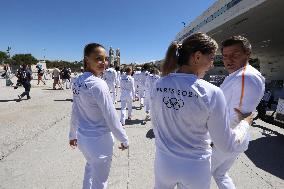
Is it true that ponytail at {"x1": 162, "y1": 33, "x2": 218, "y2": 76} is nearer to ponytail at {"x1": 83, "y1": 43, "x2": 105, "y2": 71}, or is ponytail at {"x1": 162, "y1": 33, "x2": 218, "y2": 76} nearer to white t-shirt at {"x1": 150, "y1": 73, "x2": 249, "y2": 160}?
white t-shirt at {"x1": 150, "y1": 73, "x2": 249, "y2": 160}

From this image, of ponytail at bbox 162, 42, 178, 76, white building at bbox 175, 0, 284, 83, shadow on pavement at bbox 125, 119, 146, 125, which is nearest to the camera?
ponytail at bbox 162, 42, 178, 76

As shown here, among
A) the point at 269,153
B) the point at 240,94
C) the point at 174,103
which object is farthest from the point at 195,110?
the point at 269,153

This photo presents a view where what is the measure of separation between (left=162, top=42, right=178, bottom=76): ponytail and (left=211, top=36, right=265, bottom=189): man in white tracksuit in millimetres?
863

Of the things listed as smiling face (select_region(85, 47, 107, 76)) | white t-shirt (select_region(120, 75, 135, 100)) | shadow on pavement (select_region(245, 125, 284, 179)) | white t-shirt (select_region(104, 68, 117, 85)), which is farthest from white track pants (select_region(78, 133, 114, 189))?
white t-shirt (select_region(104, 68, 117, 85))

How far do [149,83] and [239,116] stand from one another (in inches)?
383

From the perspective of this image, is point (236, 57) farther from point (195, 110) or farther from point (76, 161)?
point (76, 161)

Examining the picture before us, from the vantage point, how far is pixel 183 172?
2.40 metres

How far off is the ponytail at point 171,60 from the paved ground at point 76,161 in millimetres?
2967

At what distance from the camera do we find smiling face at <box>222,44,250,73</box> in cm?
333

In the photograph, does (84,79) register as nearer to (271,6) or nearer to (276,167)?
(276,167)

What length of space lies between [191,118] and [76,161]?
4.56 metres

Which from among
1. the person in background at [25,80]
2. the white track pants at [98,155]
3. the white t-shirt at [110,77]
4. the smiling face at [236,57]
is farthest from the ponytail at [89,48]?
the person in background at [25,80]

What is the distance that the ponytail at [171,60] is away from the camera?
2.49 metres

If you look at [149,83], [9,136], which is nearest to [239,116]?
[9,136]
